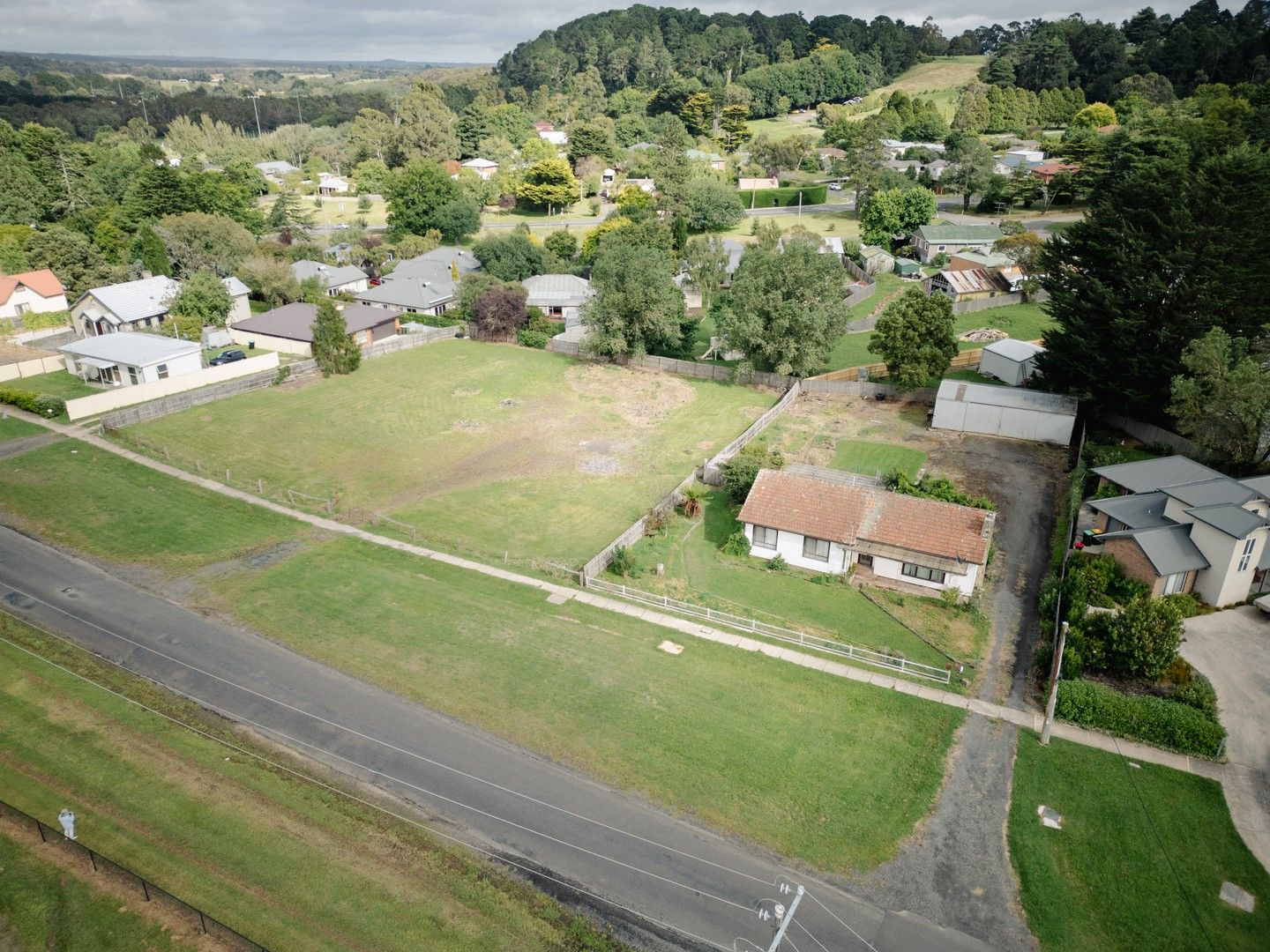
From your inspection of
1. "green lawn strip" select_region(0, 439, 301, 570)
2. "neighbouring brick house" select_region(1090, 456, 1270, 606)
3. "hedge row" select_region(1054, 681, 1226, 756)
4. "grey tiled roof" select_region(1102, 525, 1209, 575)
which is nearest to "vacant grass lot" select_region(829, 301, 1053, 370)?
"neighbouring brick house" select_region(1090, 456, 1270, 606)

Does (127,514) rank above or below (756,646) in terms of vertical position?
above

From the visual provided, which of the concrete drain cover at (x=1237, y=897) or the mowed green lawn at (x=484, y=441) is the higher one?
the mowed green lawn at (x=484, y=441)

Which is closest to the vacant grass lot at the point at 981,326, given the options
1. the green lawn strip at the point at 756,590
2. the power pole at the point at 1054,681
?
the green lawn strip at the point at 756,590

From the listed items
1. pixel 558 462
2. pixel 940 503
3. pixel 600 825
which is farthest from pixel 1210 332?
pixel 600 825

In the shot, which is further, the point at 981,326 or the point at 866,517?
the point at 981,326

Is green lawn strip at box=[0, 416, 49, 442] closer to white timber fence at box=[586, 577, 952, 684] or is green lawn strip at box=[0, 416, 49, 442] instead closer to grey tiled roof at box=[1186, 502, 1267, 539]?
white timber fence at box=[586, 577, 952, 684]

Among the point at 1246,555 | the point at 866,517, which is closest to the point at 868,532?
the point at 866,517

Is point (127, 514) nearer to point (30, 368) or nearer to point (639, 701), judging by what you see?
point (30, 368)

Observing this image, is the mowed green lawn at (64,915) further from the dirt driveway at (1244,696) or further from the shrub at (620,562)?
the dirt driveway at (1244,696)
